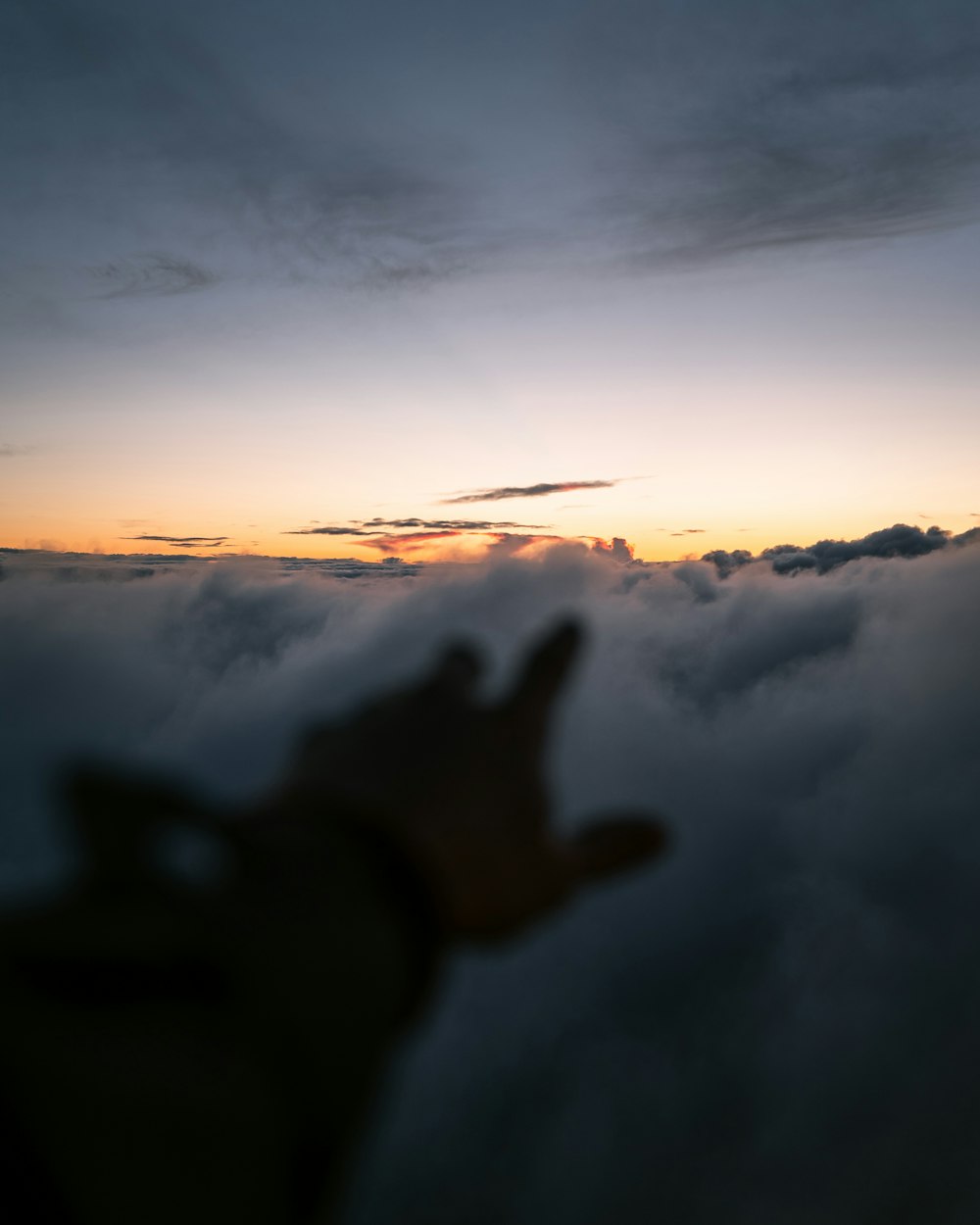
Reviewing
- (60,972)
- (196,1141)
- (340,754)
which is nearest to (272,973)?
(196,1141)

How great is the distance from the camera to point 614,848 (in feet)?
7.36

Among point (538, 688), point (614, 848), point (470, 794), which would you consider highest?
point (538, 688)

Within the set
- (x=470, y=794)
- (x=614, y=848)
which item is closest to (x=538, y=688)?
(x=470, y=794)

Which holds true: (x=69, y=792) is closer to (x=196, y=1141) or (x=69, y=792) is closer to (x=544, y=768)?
(x=196, y=1141)

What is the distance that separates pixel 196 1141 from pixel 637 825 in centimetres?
153

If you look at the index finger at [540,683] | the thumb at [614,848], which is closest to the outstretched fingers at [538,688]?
the index finger at [540,683]

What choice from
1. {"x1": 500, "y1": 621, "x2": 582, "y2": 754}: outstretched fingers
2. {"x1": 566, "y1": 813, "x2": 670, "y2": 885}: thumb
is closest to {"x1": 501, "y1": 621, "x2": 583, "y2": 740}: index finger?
{"x1": 500, "y1": 621, "x2": 582, "y2": 754}: outstretched fingers

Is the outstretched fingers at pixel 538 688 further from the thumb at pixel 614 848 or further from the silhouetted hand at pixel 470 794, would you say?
the thumb at pixel 614 848

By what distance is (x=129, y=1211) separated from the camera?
1.29m

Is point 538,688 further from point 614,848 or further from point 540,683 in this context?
point 614,848

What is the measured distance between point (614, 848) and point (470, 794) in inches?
21.4

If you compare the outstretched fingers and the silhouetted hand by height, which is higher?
the outstretched fingers

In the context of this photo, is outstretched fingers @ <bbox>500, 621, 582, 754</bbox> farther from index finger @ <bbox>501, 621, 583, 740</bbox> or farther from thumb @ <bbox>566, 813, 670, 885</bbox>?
thumb @ <bbox>566, 813, 670, 885</bbox>

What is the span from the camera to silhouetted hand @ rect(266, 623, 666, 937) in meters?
2.04
